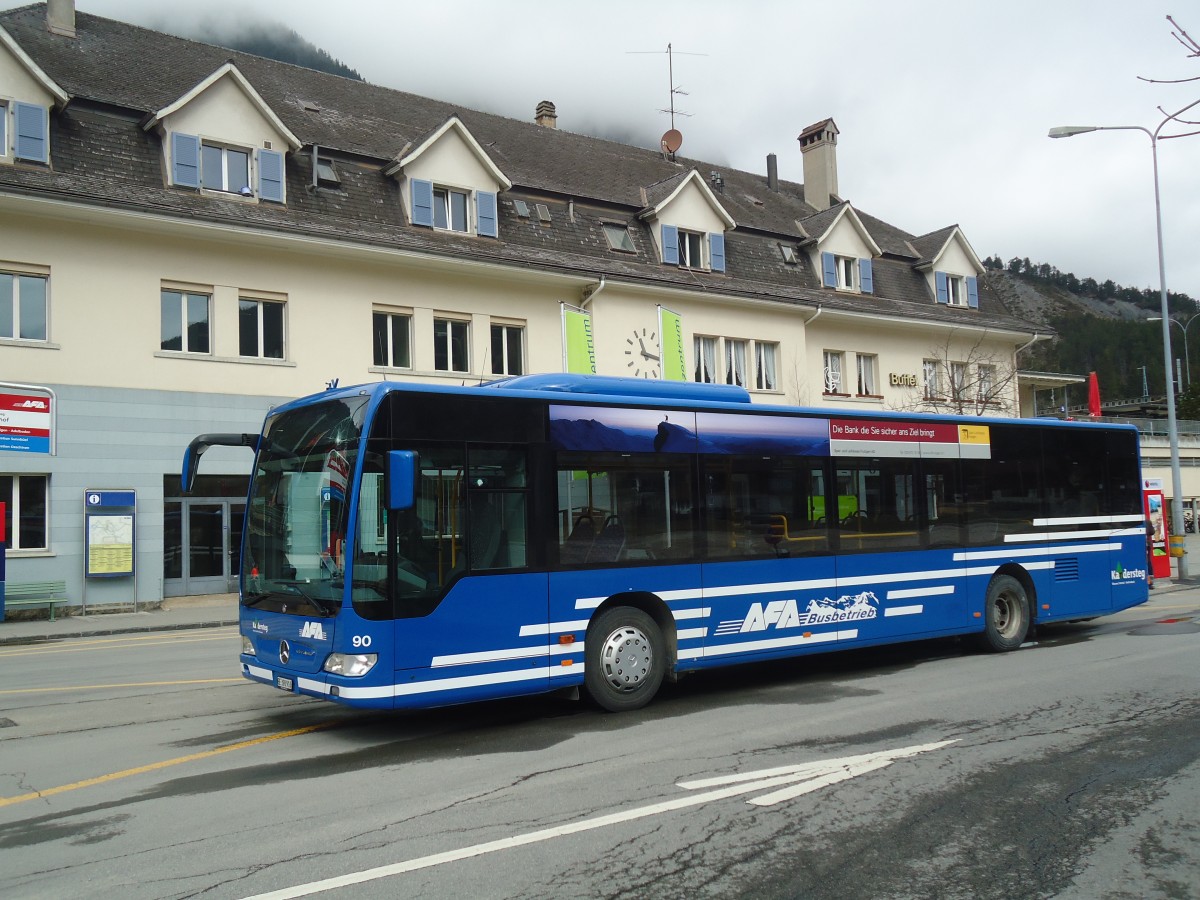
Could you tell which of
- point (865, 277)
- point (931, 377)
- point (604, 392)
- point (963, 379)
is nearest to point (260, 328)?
point (604, 392)

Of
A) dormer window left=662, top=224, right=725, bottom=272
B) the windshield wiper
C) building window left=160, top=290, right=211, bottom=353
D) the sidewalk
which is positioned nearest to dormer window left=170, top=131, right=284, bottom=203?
building window left=160, top=290, right=211, bottom=353

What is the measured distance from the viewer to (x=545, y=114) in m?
39.0

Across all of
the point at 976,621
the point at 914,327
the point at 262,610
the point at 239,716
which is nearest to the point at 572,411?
the point at 262,610

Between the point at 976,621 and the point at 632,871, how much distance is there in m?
8.74

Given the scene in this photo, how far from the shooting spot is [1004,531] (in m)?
12.8

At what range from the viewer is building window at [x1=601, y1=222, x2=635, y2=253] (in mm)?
30359

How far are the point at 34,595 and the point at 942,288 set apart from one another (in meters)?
32.4

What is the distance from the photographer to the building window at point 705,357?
3123cm

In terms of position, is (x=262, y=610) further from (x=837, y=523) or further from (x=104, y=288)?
(x=104, y=288)

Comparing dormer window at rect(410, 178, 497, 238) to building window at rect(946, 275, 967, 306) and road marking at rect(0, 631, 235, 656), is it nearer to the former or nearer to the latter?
road marking at rect(0, 631, 235, 656)

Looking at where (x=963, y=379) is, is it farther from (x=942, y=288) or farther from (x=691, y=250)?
(x=691, y=250)

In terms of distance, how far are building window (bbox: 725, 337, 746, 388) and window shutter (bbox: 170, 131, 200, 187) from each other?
1630 centimetres

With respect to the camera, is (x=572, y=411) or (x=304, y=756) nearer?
(x=304, y=756)

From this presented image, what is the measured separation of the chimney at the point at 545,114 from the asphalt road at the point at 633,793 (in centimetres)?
3212
